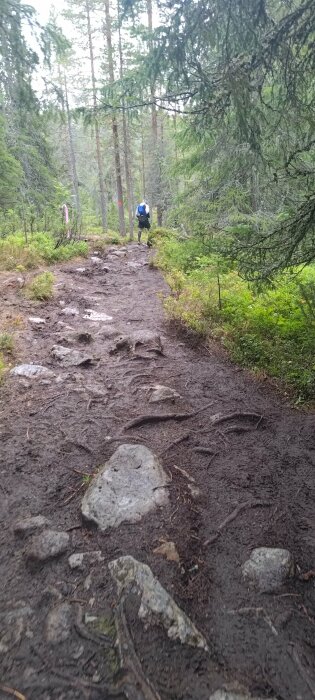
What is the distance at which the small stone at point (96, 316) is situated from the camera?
829 centimetres

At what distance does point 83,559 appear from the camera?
9.49 ft

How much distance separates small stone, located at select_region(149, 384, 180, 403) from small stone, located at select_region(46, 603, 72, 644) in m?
2.92

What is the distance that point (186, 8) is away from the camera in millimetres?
3797

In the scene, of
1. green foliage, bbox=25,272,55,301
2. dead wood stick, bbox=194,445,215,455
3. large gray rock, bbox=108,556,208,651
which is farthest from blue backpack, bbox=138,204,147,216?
large gray rock, bbox=108,556,208,651

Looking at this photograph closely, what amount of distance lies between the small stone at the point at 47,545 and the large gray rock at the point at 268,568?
1.47 meters

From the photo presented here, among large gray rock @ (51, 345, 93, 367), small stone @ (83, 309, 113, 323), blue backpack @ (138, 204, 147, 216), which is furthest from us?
blue backpack @ (138, 204, 147, 216)

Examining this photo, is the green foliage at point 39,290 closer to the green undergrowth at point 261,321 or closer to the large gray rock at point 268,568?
the green undergrowth at point 261,321

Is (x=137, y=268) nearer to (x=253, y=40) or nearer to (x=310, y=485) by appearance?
(x=253, y=40)

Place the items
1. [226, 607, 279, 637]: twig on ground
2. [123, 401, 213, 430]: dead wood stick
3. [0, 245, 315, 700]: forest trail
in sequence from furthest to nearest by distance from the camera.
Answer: [123, 401, 213, 430]: dead wood stick < [226, 607, 279, 637]: twig on ground < [0, 245, 315, 700]: forest trail

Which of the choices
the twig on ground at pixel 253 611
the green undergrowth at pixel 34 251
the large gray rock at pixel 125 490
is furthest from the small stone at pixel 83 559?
the green undergrowth at pixel 34 251

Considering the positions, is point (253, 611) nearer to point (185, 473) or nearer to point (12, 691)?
point (185, 473)

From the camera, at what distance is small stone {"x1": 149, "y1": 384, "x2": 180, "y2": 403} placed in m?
5.19

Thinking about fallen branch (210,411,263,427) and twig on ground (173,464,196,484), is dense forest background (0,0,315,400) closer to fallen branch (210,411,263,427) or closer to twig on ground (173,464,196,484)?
fallen branch (210,411,263,427)

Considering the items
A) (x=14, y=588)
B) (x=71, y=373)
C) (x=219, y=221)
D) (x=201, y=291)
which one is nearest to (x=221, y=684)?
(x=14, y=588)
